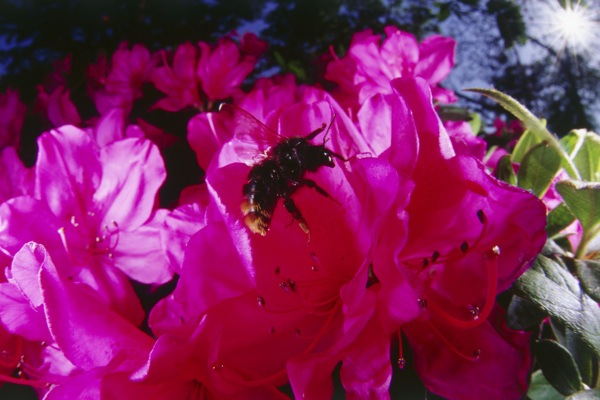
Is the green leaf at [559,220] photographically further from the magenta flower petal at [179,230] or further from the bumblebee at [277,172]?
the magenta flower petal at [179,230]

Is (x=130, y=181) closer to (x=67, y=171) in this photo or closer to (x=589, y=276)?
(x=67, y=171)

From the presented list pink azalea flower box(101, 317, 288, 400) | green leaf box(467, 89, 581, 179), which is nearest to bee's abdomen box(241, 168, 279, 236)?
pink azalea flower box(101, 317, 288, 400)

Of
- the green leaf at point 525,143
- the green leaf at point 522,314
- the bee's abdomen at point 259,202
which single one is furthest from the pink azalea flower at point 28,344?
the green leaf at point 525,143

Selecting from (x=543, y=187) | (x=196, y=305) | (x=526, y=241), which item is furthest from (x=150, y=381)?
(x=543, y=187)

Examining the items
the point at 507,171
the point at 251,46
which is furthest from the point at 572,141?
the point at 251,46

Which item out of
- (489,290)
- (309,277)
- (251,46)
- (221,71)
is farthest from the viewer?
(251,46)

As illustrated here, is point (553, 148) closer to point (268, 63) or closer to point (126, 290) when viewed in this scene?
point (126, 290)

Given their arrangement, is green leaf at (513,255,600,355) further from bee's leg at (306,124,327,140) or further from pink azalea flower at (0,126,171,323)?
pink azalea flower at (0,126,171,323)

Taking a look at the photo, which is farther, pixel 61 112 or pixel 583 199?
pixel 61 112
